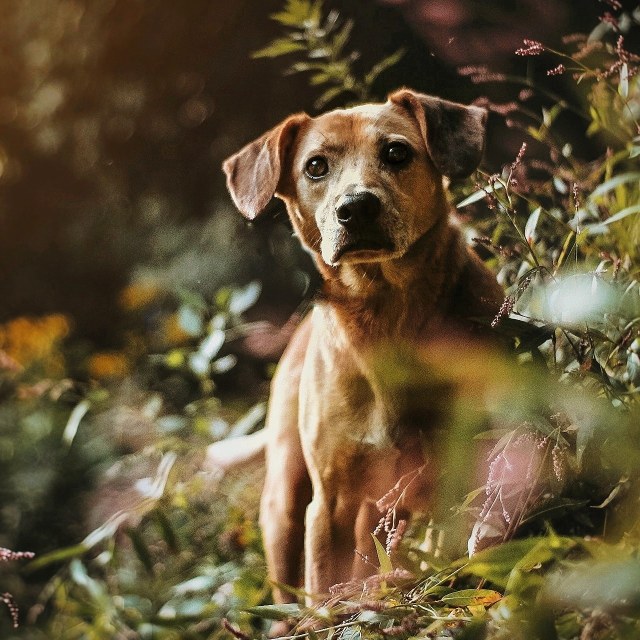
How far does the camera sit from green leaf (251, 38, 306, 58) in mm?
1578

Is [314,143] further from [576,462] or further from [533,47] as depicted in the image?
[576,462]

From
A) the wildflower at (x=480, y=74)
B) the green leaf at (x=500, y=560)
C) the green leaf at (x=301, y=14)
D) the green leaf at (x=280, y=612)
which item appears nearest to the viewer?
the green leaf at (x=500, y=560)

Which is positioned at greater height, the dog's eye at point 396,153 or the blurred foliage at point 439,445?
the dog's eye at point 396,153

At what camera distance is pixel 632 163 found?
1.40 metres

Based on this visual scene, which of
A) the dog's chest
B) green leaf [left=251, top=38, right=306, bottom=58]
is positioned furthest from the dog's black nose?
green leaf [left=251, top=38, right=306, bottom=58]

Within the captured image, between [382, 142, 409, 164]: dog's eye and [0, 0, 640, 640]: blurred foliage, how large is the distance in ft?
0.42

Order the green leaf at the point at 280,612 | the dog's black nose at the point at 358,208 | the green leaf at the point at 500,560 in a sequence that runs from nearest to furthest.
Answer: the green leaf at the point at 500,560 < the green leaf at the point at 280,612 < the dog's black nose at the point at 358,208

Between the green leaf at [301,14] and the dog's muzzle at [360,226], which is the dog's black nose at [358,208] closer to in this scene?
the dog's muzzle at [360,226]

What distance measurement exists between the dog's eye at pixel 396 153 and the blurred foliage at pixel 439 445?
129 mm

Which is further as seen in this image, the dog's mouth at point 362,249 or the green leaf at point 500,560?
the dog's mouth at point 362,249

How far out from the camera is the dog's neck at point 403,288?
1.35m

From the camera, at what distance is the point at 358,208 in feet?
4.03

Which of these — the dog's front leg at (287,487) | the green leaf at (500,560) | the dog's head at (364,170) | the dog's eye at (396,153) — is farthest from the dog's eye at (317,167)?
the green leaf at (500,560)

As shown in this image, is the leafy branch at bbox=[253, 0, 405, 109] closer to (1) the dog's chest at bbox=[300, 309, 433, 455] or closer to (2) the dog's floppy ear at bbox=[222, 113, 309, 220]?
(2) the dog's floppy ear at bbox=[222, 113, 309, 220]
